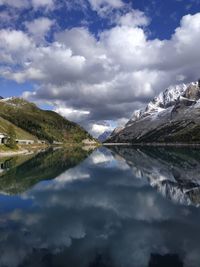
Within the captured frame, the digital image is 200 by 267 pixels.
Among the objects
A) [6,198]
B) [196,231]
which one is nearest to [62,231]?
[196,231]

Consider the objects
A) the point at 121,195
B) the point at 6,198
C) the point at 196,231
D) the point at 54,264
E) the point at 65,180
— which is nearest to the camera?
the point at 54,264

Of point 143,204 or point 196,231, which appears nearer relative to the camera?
point 196,231

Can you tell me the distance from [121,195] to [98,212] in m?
16.5

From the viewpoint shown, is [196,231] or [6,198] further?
[6,198]

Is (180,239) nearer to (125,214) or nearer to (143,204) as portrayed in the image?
(125,214)

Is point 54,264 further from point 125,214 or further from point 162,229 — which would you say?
point 125,214

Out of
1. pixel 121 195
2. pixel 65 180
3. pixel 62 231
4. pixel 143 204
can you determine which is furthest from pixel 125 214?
pixel 65 180

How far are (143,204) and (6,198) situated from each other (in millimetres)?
22311

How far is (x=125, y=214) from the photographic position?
1939 inches

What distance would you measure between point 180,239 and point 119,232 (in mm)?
6532

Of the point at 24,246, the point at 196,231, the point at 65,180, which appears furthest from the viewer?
the point at 65,180

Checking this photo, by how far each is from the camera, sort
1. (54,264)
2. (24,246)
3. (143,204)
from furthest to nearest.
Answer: (143,204)
(24,246)
(54,264)

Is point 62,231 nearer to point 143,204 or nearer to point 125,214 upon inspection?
point 125,214

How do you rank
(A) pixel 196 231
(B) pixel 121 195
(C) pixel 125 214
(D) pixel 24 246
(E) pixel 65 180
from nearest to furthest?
(D) pixel 24 246
(A) pixel 196 231
(C) pixel 125 214
(B) pixel 121 195
(E) pixel 65 180
